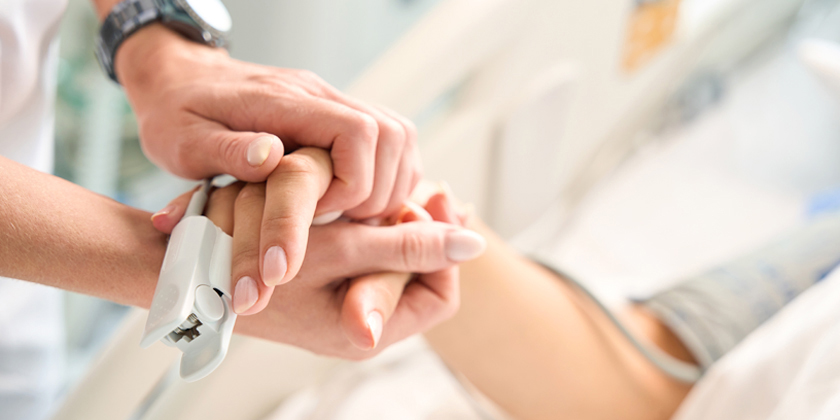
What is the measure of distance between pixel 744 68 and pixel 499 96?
110cm

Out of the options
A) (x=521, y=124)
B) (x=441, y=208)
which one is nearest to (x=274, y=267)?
(x=441, y=208)

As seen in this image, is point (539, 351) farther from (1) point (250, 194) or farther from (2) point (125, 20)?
(2) point (125, 20)

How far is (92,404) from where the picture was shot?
637 mm

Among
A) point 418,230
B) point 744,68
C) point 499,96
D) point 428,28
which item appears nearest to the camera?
point 418,230

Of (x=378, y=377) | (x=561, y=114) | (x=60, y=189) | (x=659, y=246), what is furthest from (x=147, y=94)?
(x=659, y=246)

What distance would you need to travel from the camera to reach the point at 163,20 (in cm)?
57

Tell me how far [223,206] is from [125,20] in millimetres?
265

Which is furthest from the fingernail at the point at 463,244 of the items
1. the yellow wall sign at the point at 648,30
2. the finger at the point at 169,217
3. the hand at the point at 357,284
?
the yellow wall sign at the point at 648,30

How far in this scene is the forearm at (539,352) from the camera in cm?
72

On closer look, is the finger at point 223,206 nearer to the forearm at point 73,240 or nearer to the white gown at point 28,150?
the forearm at point 73,240

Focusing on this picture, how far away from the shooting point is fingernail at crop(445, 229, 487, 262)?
492mm

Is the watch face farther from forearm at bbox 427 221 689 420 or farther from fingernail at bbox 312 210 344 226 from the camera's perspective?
forearm at bbox 427 221 689 420

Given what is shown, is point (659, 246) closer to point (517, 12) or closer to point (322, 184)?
point (517, 12)

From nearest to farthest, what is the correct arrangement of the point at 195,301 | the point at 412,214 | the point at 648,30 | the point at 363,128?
the point at 195,301 < the point at 363,128 < the point at 412,214 < the point at 648,30
